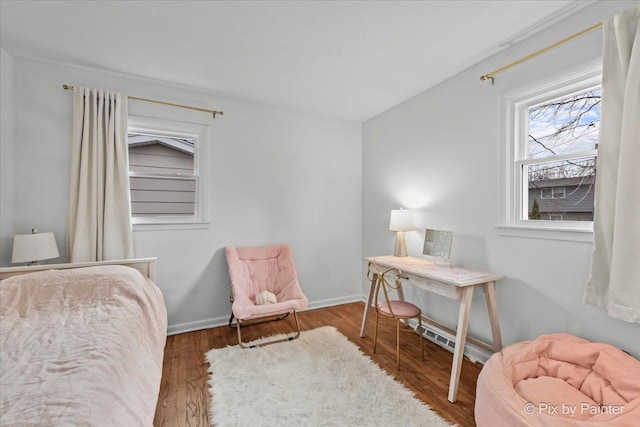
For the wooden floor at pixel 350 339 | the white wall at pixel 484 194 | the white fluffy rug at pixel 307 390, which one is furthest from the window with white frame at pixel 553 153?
the white fluffy rug at pixel 307 390

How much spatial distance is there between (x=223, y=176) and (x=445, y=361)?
2.87 m

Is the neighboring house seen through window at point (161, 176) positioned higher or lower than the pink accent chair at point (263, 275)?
higher

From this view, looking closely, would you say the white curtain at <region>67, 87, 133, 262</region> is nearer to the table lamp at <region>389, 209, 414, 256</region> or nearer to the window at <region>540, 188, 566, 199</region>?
the table lamp at <region>389, 209, 414, 256</region>

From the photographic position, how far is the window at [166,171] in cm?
293

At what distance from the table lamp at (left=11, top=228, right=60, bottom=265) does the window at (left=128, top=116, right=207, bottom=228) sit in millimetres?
668

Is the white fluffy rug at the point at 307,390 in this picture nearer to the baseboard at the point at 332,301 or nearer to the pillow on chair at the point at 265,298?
the pillow on chair at the point at 265,298

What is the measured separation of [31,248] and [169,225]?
1031 mm

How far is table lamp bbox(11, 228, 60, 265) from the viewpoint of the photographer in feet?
7.02

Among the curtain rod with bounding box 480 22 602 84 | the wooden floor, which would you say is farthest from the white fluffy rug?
the curtain rod with bounding box 480 22 602 84

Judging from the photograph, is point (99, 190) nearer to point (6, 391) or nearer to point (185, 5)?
point (185, 5)

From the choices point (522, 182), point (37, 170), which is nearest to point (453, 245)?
point (522, 182)

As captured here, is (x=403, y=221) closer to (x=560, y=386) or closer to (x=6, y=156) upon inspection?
(x=560, y=386)

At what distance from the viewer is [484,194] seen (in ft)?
7.95

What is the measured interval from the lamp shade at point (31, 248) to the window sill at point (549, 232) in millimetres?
3617
